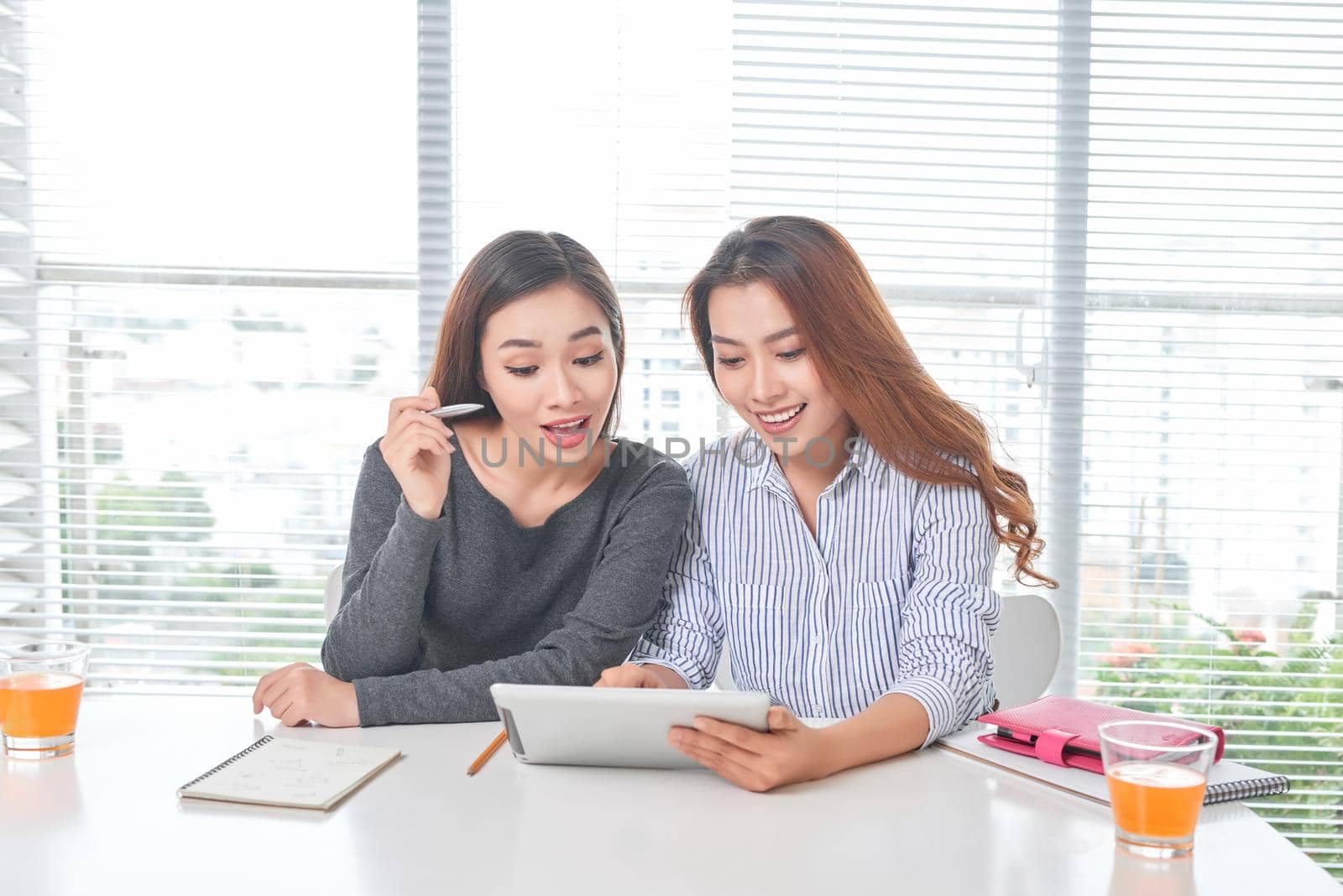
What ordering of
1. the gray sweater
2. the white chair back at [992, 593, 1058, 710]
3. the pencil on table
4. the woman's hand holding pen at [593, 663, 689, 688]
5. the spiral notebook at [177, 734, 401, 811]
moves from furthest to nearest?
the white chair back at [992, 593, 1058, 710], the gray sweater, the woman's hand holding pen at [593, 663, 689, 688], the pencil on table, the spiral notebook at [177, 734, 401, 811]

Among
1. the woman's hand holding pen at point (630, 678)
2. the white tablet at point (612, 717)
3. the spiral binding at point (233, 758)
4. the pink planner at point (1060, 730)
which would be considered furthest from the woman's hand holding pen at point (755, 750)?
the spiral binding at point (233, 758)

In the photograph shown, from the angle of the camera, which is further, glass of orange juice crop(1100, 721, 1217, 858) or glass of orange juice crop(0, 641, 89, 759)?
glass of orange juice crop(0, 641, 89, 759)

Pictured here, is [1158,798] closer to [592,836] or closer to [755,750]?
[755,750]

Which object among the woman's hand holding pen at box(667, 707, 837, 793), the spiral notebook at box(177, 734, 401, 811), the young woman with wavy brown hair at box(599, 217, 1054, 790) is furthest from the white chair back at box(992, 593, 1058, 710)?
the spiral notebook at box(177, 734, 401, 811)

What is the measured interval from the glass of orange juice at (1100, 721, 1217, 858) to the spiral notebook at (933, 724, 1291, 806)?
0.10m

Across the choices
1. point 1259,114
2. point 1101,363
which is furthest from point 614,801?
point 1259,114

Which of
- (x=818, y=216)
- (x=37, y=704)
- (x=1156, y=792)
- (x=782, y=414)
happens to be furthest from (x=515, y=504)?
(x=818, y=216)

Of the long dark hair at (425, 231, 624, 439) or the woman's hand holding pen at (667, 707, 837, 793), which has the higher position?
the long dark hair at (425, 231, 624, 439)

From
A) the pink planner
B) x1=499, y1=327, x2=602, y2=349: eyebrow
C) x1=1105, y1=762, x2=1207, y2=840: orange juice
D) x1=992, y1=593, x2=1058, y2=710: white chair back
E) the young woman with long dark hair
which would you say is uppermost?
x1=499, y1=327, x2=602, y2=349: eyebrow

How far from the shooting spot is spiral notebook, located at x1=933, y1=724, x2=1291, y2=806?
3.57 ft

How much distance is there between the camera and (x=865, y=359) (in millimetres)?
1550

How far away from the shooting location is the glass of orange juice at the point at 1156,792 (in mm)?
939

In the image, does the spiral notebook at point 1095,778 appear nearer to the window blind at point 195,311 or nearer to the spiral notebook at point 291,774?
the spiral notebook at point 291,774

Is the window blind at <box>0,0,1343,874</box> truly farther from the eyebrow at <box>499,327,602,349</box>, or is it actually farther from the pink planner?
the pink planner
